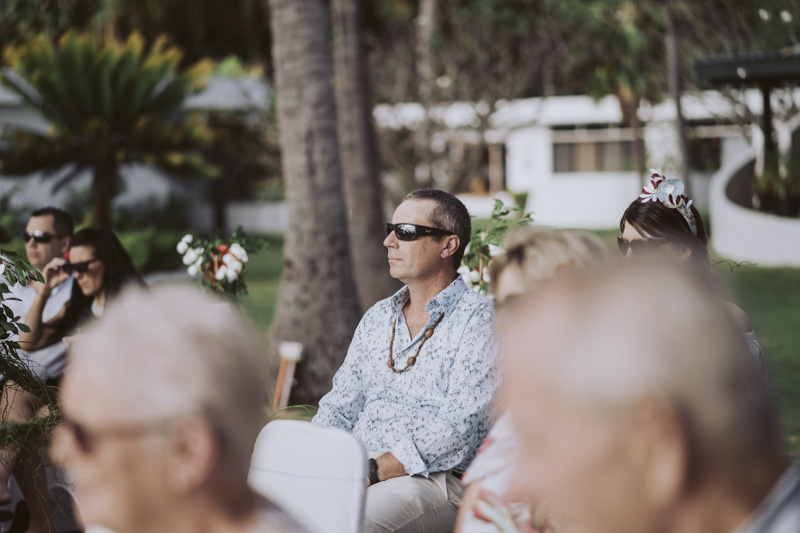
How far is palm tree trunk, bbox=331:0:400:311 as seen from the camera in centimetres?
1101

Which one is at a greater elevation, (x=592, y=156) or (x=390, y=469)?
(x=592, y=156)

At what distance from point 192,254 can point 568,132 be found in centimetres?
2945

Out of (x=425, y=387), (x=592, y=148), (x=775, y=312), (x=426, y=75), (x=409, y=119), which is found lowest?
(x=775, y=312)

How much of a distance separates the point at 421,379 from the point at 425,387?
1.3 inches

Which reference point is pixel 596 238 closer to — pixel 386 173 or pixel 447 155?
pixel 447 155

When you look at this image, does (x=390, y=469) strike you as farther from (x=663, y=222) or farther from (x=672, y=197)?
(x=672, y=197)

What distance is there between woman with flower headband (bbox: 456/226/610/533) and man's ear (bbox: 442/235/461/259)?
162cm

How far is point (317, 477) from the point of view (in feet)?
7.58

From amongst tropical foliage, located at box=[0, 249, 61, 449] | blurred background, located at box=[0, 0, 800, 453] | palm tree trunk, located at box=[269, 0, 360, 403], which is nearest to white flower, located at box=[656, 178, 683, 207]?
tropical foliage, located at box=[0, 249, 61, 449]

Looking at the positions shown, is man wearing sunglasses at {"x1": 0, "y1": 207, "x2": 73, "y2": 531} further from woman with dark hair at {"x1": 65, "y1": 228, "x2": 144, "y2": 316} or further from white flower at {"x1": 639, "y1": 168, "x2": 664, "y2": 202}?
white flower at {"x1": 639, "y1": 168, "x2": 664, "y2": 202}

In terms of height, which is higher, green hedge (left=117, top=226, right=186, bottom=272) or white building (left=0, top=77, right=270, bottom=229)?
white building (left=0, top=77, right=270, bottom=229)

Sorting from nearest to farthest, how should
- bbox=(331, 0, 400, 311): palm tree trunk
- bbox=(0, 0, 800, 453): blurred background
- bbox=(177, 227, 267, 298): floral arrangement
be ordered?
bbox=(177, 227, 267, 298): floral arrangement, bbox=(331, 0, 400, 311): palm tree trunk, bbox=(0, 0, 800, 453): blurred background

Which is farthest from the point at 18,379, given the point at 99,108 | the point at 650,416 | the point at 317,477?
the point at 99,108

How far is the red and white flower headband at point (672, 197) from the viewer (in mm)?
4031
